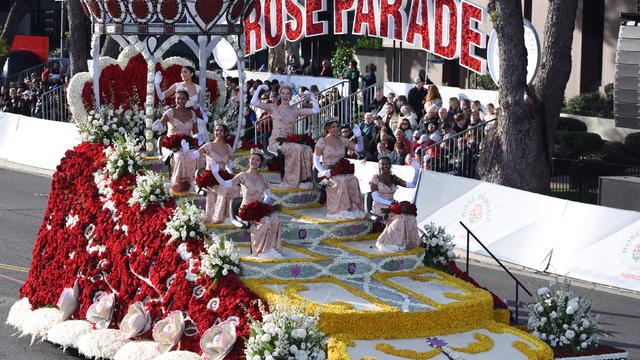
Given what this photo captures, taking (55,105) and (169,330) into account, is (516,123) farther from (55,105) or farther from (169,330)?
(55,105)

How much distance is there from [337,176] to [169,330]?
12.1 feet

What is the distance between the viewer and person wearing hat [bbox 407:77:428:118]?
103ft

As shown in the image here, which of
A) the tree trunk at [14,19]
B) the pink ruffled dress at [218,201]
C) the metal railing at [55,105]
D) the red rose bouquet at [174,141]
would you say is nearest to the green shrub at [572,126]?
the metal railing at [55,105]

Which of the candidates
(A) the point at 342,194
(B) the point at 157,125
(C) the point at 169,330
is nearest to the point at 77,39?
(B) the point at 157,125

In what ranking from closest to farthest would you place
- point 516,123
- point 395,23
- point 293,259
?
point 293,259, point 516,123, point 395,23

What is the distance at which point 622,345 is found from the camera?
18.1m

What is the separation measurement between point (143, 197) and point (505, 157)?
11662mm

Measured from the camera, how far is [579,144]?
105 ft

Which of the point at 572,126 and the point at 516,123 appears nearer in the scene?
the point at 516,123

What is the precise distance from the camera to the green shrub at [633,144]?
3170 cm

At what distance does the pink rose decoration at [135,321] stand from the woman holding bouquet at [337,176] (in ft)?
10.1

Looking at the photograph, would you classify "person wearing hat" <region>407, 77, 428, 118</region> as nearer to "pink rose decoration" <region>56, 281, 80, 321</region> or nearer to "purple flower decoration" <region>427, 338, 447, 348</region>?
"pink rose decoration" <region>56, 281, 80, 321</region>

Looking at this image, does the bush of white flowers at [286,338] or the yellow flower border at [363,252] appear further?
the yellow flower border at [363,252]

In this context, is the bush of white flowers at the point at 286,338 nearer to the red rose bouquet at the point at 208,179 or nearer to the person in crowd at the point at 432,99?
the red rose bouquet at the point at 208,179
